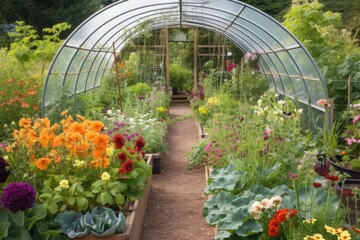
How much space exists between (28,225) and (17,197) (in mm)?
371

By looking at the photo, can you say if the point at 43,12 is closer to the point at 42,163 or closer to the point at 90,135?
the point at 90,135

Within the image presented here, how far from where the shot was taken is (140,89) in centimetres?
877

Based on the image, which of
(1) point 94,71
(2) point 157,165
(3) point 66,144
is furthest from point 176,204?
(1) point 94,71

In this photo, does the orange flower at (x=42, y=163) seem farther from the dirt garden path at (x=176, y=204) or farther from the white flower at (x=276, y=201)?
the white flower at (x=276, y=201)

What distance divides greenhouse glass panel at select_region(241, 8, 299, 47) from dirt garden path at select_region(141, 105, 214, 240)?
249 cm

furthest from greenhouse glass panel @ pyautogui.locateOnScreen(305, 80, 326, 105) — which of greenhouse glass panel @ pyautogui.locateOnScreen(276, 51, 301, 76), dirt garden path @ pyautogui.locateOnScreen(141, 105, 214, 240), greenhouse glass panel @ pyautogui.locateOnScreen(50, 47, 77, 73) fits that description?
greenhouse glass panel @ pyautogui.locateOnScreen(50, 47, 77, 73)

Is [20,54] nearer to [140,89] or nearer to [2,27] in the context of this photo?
[140,89]

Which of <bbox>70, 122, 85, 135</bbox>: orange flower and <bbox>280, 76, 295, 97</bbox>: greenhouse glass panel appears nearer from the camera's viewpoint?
<bbox>70, 122, 85, 135</bbox>: orange flower

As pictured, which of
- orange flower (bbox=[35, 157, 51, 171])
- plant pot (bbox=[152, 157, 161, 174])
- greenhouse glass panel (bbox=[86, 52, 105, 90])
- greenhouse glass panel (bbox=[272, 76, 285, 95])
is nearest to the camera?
orange flower (bbox=[35, 157, 51, 171])

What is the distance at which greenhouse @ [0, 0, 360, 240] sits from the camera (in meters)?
2.67

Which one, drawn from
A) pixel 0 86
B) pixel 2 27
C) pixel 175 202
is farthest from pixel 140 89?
pixel 2 27

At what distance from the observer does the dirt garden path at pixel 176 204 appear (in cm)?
381

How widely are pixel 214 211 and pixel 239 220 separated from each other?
1.26 feet

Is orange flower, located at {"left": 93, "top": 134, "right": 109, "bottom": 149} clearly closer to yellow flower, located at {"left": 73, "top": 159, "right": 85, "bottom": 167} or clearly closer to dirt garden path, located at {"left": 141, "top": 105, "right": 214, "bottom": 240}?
yellow flower, located at {"left": 73, "top": 159, "right": 85, "bottom": 167}
